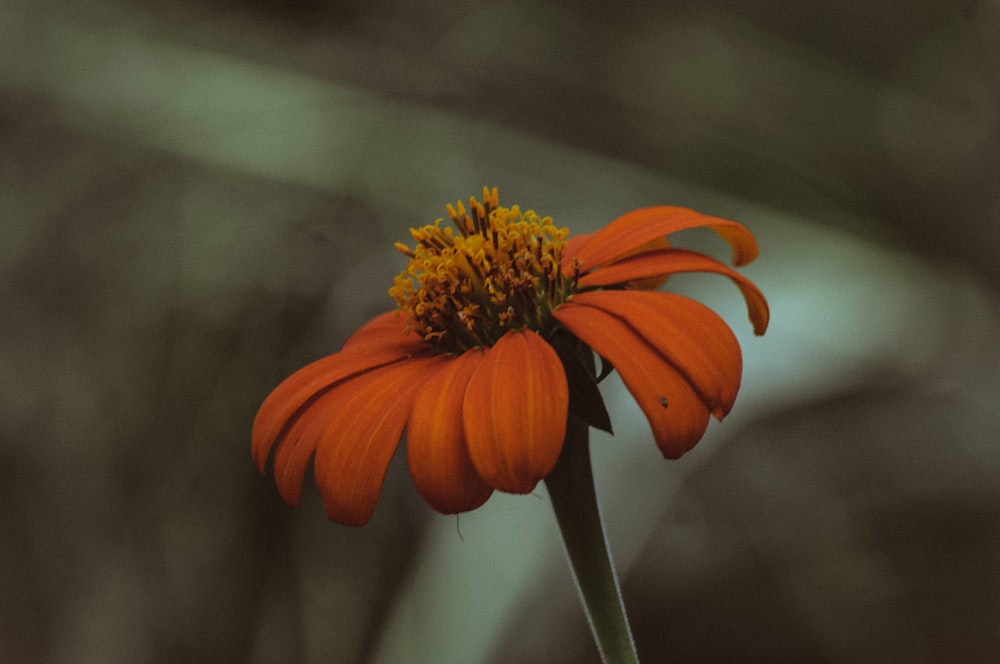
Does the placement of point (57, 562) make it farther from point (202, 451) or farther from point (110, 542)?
point (202, 451)

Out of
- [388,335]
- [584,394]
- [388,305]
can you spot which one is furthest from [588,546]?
[388,305]

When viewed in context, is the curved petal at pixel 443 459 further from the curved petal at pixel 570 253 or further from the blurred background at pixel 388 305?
the blurred background at pixel 388 305

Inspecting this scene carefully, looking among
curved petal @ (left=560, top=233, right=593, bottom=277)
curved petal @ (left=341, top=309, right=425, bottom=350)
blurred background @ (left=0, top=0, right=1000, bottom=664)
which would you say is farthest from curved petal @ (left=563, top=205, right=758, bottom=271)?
blurred background @ (left=0, top=0, right=1000, bottom=664)

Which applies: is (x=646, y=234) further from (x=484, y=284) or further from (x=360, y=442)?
(x=360, y=442)

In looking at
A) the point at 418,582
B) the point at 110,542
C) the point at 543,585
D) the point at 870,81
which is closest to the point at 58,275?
the point at 110,542

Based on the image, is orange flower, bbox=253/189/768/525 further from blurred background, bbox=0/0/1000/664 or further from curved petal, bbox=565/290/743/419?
blurred background, bbox=0/0/1000/664

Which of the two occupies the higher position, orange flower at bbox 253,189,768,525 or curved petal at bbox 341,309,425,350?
curved petal at bbox 341,309,425,350
